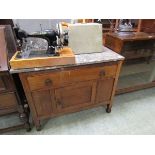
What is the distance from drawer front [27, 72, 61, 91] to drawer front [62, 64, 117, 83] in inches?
3.1

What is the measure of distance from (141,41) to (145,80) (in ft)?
2.04

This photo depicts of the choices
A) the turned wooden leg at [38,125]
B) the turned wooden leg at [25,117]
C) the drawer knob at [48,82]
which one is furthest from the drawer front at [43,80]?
the turned wooden leg at [38,125]

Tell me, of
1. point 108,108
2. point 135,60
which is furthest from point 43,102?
point 135,60

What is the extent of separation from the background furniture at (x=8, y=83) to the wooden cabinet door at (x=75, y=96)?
350 mm

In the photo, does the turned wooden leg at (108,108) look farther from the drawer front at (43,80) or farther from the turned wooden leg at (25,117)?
the turned wooden leg at (25,117)

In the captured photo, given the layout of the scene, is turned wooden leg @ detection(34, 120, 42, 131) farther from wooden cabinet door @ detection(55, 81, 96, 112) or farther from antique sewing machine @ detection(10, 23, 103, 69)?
antique sewing machine @ detection(10, 23, 103, 69)

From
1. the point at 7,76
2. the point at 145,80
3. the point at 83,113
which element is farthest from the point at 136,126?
the point at 7,76

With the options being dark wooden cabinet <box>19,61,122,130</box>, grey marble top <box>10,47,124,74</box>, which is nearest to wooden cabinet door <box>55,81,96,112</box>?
dark wooden cabinet <box>19,61,122,130</box>

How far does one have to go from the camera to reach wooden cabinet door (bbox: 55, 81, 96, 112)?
129 centimetres

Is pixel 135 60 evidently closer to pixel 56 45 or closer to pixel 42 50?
pixel 56 45

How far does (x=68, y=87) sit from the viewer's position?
1274mm

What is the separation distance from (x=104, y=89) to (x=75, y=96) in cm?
32

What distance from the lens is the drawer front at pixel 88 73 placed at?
3.92 ft
